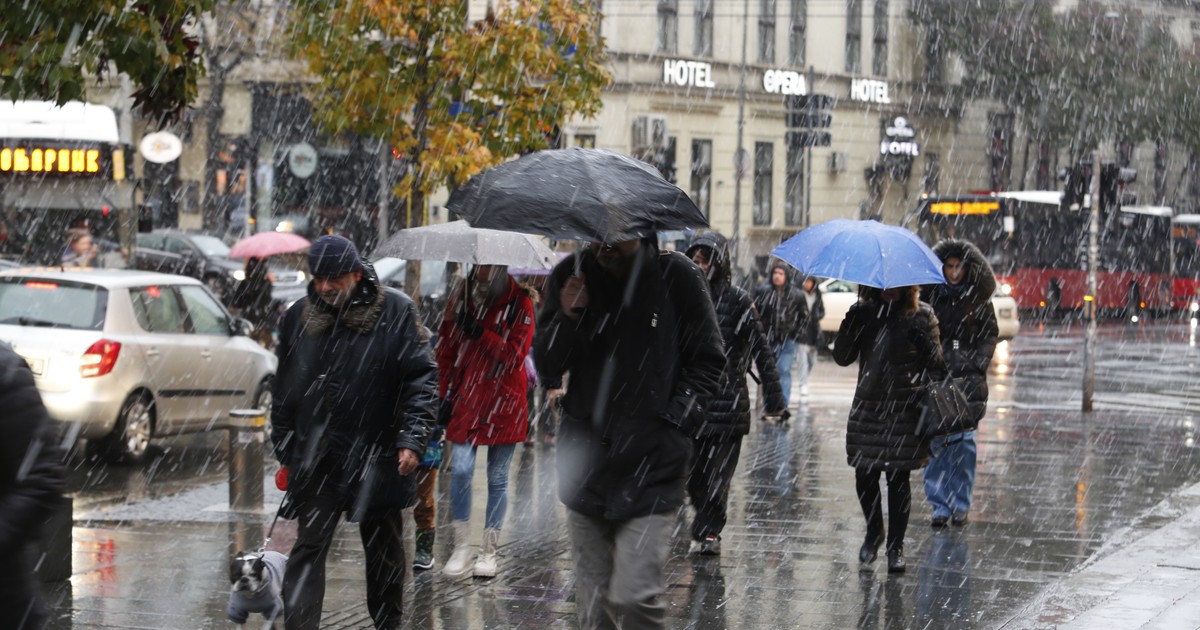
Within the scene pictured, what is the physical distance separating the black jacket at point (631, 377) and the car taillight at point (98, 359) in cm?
698

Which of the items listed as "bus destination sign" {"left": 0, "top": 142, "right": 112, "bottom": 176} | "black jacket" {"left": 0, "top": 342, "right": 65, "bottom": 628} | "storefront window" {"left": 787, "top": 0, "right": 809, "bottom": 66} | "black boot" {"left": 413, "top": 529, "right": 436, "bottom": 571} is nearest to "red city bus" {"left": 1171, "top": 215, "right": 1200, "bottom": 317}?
"storefront window" {"left": 787, "top": 0, "right": 809, "bottom": 66}

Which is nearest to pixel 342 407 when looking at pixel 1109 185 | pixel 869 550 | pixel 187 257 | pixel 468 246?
pixel 468 246

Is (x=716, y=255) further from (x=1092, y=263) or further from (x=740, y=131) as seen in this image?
(x=740, y=131)

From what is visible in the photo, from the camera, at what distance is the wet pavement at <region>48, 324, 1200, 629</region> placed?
24.3 feet

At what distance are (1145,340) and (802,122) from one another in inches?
399

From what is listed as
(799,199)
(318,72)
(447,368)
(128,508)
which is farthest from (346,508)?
(799,199)

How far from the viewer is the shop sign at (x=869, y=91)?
44312 millimetres

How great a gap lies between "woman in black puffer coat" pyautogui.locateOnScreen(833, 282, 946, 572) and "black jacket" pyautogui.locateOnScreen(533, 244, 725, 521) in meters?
2.95

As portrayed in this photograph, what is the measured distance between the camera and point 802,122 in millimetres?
27469

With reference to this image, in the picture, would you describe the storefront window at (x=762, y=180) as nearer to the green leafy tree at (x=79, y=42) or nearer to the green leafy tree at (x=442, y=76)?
the green leafy tree at (x=442, y=76)

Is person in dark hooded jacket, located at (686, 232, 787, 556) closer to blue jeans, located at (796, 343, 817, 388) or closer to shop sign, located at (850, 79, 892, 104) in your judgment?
blue jeans, located at (796, 343, 817, 388)

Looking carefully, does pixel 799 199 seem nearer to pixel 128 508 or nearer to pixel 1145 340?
pixel 1145 340

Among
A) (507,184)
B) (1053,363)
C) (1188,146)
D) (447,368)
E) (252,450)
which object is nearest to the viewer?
(507,184)

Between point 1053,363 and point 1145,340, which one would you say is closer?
point 1053,363
